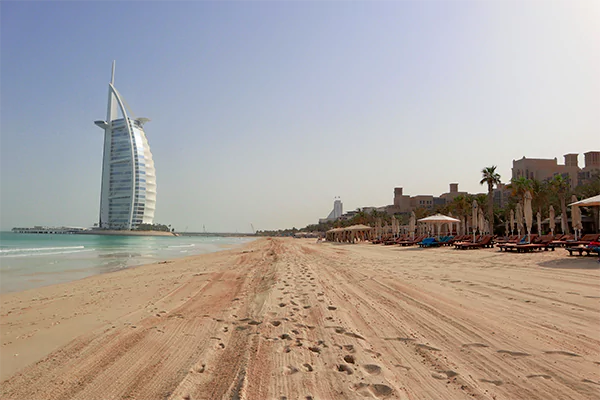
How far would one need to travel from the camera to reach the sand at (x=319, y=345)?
2930mm

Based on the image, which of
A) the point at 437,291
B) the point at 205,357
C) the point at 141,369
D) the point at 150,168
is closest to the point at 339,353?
the point at 205,357

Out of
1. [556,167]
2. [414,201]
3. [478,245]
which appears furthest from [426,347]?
[414,201]

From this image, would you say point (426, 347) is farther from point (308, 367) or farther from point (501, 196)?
point (501, 196)

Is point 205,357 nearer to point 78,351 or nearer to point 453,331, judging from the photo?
point 78,351

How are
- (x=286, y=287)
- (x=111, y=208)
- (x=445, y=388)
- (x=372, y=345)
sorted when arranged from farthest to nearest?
(x=111, y=208) < (x=286, y=287) < (x=372, y=345) < (x=445, y=388)

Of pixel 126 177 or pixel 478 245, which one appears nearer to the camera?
pixel 478 245

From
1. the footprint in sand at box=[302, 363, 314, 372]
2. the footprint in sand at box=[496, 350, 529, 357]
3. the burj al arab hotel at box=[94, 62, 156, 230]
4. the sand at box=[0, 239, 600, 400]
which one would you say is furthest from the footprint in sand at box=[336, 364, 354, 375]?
the burj al arab hotel at box=[94, 62, 156, 230]

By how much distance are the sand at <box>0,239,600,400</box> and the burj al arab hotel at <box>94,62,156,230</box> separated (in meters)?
125

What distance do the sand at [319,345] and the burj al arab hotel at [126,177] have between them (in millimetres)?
124743

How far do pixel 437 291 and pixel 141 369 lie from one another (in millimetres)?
5366

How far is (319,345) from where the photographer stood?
393cm

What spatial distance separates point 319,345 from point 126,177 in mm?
130530

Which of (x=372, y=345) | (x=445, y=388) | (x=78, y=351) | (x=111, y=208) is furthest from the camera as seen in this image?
(x=111, y=208)

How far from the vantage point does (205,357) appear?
3680 millimetres
